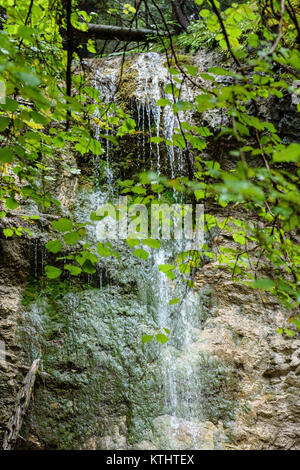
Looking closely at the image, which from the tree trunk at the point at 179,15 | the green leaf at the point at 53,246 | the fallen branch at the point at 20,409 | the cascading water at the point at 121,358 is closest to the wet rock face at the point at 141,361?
the cascading water at the point at 121,358

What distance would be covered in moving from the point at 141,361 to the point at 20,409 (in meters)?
1.35

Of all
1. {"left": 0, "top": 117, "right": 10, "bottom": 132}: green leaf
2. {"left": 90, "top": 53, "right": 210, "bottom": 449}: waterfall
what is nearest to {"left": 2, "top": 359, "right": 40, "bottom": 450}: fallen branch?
{"left": 90, "top": 53, "right": 210, "bottom": 449}: waterfall

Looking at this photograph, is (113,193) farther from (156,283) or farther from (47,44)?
(47,44)

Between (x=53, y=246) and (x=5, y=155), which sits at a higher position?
(x=5, y=155)

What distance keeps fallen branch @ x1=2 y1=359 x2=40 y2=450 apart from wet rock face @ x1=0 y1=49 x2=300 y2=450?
0.13 m

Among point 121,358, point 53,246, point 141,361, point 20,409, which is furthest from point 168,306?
point 53,246

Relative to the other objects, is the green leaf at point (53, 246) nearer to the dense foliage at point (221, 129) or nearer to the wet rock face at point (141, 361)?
the dense foliage at point (221, 129)

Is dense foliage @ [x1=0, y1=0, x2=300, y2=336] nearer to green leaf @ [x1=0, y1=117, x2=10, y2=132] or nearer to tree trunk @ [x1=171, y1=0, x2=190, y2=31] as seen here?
green leaf @ [x1=0, y1=117, x2=10, y2=132]

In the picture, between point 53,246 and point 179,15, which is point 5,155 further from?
point 179,15

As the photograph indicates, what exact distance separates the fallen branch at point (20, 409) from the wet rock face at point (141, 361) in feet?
0.43

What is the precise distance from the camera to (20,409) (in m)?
3.20

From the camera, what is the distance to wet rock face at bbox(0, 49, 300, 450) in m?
3.35

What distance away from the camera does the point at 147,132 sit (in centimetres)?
545

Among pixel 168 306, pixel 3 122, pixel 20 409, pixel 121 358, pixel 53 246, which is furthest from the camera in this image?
pixel 168 306
